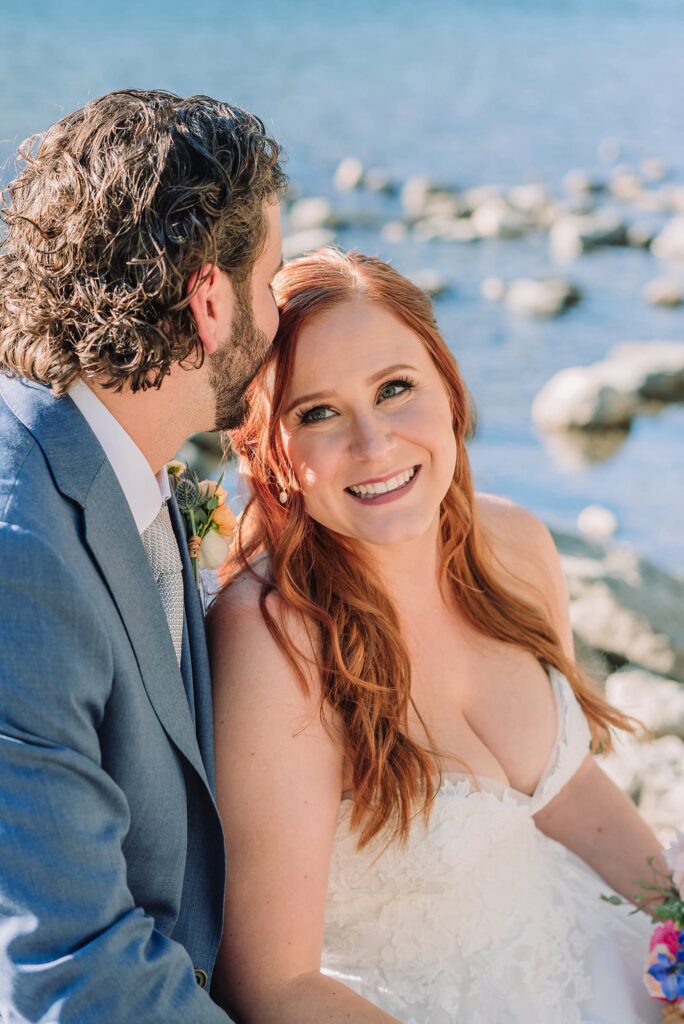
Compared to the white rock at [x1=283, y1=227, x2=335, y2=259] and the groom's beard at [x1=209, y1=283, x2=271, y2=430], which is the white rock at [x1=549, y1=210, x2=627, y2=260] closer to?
the white rock at [x1=283, y1=227, x2=335, y2=259]

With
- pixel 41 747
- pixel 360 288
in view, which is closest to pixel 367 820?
pixel 41 747

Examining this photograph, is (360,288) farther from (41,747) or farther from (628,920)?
(628,920)

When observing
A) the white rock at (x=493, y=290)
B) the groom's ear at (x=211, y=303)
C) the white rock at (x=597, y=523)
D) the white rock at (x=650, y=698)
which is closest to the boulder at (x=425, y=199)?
the white rock at (x=493, y=290)

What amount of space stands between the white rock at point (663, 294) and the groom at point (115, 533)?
10.9 meters

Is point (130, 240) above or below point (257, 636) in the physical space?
above

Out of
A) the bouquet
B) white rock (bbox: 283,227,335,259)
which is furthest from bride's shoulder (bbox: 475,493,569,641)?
white rock (bbox: 283,227,335,259)

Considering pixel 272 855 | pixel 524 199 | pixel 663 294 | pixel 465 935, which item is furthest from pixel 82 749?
pixel 524 199

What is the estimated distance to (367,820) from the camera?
9.87 ft

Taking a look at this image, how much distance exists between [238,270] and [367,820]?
1.35 meters

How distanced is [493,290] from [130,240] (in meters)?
10.9

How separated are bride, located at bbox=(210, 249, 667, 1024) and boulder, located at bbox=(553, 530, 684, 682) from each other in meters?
2.33

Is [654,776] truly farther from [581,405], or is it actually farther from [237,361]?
[581,405]

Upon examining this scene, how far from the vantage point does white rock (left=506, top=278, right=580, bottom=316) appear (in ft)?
41.0

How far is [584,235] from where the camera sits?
15203mm
